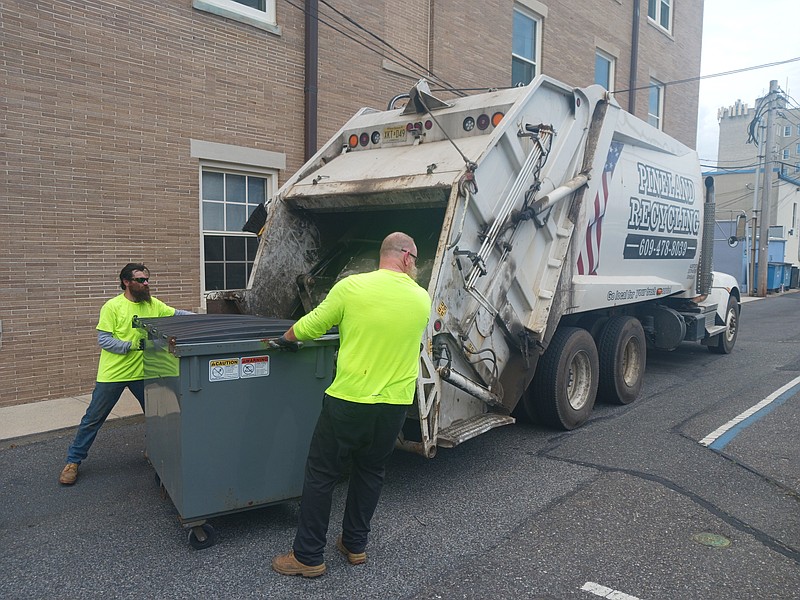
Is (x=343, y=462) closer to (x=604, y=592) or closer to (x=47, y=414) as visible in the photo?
(x=604, y=592)

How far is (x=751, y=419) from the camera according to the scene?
6.25 metres

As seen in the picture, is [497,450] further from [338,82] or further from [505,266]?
[338,82]

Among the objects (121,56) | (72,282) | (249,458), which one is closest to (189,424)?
(249,458)

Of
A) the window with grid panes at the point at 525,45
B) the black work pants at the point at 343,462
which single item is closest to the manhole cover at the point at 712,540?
the black work pants at the point at 343,462

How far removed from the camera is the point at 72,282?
6.90m

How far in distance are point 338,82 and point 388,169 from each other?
15.7ft

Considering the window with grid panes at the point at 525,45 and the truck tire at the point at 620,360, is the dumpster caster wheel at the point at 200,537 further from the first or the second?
the window with grid panes at the point at 525,45

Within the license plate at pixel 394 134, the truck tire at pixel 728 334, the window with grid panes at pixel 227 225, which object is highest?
the license plate at pixel 394 134

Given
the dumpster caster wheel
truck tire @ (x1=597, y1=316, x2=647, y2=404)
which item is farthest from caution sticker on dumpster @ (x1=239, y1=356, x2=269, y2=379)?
truck tire @ (x1=597, y1=316, x2=647, y2=404)

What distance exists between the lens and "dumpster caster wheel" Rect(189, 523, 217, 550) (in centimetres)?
357

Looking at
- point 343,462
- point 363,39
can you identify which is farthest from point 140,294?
point 363,39

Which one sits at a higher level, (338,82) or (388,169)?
(338,82)

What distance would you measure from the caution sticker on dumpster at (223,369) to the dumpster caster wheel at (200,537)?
81 cm

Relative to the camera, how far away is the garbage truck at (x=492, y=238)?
4445 millimetres
